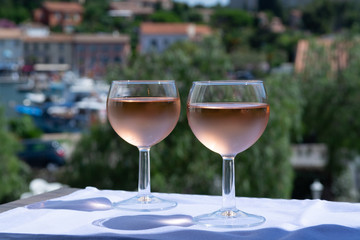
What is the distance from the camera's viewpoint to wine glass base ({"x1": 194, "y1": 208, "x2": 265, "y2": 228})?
2.27 feet

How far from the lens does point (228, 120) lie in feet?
2.37

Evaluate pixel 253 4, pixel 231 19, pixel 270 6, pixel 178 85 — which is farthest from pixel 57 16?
pixel 178 85

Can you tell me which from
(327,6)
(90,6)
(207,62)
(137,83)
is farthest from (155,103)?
(90,6)

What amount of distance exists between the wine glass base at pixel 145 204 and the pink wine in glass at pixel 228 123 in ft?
0.45

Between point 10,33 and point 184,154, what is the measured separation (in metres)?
53.0

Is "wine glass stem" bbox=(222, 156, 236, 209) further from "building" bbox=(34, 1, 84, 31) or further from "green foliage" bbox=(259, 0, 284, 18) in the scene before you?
"green foliage" bbox=(259, 0, 284, 18)

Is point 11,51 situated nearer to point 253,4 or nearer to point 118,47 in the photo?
point 118,47

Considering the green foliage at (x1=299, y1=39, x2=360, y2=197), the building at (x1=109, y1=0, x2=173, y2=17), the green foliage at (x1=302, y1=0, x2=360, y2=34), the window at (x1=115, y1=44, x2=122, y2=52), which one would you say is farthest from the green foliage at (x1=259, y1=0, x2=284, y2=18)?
the green foliage at (x1=299, y1=39, x2=360, y2=197)

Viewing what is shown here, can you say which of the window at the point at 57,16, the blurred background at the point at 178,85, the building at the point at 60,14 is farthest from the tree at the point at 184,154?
the window at the point at 57,16

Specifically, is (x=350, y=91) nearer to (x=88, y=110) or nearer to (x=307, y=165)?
(x=307, y=165)

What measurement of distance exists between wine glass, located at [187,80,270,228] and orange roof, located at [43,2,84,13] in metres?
63.8

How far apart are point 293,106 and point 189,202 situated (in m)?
9.56

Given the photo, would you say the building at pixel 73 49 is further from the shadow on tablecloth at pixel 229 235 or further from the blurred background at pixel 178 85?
the shadow on tablecloth at pixel 229 235

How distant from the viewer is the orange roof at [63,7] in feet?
205
